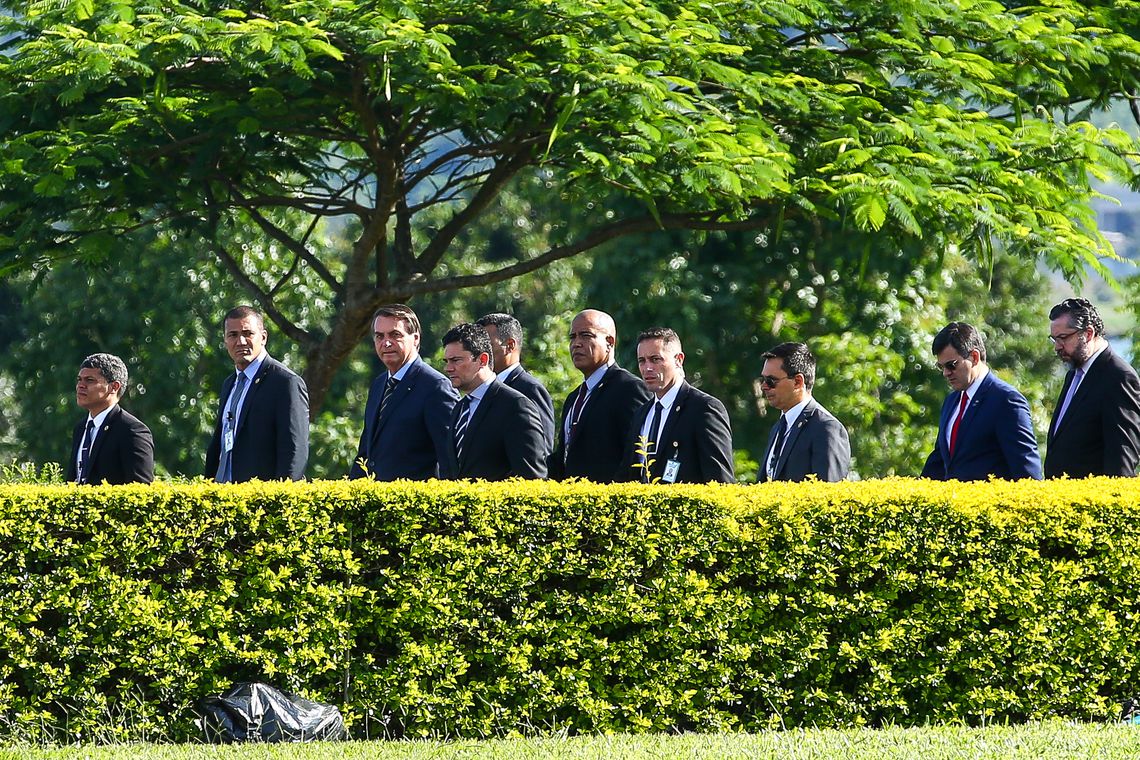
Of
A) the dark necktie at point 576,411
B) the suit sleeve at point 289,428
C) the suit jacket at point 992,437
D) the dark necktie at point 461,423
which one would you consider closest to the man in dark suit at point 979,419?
the suit jacket at point 992,437

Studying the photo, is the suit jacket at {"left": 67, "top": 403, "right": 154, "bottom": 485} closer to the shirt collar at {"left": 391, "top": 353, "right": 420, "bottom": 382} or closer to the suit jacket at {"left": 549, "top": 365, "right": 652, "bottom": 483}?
the shirt collar at {"left": 391, "top": 353, "right": 420, "bottom": 382}

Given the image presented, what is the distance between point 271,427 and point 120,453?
1120 mm

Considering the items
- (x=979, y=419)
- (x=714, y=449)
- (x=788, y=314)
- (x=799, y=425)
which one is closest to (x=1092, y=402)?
(x=979, y=419)

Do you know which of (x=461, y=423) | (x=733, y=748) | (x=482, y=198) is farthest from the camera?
(x=482, y=198)

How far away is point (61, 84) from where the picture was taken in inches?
422

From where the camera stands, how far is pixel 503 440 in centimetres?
813

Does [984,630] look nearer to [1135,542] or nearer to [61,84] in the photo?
[1135,542]

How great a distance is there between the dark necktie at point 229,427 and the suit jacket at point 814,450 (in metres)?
3.22

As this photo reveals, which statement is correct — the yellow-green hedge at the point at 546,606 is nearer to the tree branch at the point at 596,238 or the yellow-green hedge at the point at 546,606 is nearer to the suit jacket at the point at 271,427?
the suit jacket at the point at 271,427

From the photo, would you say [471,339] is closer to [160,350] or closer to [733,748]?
[733,748]

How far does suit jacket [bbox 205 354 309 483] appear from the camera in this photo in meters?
8.88

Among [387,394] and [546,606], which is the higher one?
[387,394]

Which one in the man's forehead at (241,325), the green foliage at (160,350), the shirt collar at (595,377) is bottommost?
the green foliage at (160,350)

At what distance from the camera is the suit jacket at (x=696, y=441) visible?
26.9 feet
